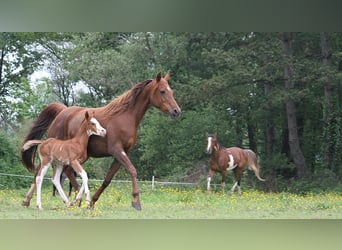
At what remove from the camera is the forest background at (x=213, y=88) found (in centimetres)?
977

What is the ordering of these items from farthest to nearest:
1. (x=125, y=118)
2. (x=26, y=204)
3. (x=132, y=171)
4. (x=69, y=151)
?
1. (x=26, y=204)
2. (x=125, y=118)
3. (x=69, y=151)
4. (x=132, y=171)

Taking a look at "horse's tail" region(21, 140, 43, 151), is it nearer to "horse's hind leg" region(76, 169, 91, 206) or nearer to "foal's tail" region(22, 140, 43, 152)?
"foal's tail" region(22, 140, 43, 152)

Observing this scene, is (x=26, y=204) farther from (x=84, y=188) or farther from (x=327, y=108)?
(x=327, y=108)

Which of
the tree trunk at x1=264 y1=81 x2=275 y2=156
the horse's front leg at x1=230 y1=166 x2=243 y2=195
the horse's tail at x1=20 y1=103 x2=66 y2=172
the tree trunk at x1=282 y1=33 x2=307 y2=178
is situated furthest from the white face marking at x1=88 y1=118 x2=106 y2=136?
the tree trunk at x1=282 y1=33 x2=307 y2=178

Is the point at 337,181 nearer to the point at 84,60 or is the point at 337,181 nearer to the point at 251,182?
the point at 251,182

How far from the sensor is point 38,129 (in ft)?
24.5

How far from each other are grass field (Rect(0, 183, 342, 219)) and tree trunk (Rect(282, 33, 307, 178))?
1.22 metres

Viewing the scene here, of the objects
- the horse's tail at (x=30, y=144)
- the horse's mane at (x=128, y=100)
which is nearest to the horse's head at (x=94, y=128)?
the horse's mane at (x=128, y=100)

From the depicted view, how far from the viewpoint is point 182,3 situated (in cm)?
725

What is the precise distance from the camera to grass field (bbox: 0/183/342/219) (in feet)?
21.8

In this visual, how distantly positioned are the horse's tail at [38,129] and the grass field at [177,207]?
0.46 meters

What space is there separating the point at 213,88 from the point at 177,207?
10.7 feet

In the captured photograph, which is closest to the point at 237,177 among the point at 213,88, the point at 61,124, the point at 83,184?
the point at 213,88

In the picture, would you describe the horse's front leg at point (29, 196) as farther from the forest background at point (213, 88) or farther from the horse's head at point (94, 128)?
the forest background at point (213, 88)
